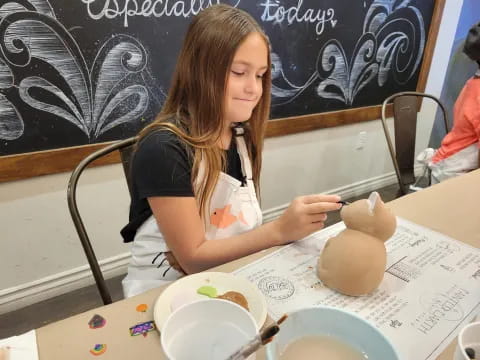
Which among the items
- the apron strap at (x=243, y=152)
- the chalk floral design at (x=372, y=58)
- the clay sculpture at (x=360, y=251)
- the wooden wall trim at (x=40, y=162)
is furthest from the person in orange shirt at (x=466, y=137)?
the wooden wall trim at (x=40, y=162)

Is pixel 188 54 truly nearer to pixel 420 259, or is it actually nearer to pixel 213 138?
pixel 213 138

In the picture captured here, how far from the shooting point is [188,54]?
788 mm

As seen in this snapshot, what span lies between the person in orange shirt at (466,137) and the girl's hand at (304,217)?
1.18 meters

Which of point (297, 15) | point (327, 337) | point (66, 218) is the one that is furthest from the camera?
point (297, 15)

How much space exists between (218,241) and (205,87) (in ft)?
1.08

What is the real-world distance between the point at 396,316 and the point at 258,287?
8.8 inches

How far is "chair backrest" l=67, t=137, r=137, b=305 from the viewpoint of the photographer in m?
0.78

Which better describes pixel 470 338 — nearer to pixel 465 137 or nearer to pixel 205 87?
pixel 205 87

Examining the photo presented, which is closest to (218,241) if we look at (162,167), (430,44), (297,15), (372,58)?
(162,167)

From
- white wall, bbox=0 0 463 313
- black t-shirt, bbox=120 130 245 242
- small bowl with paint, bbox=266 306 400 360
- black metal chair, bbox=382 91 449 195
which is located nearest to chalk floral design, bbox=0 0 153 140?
white wall, bbox=0 0 463 313

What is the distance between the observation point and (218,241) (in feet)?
2.61

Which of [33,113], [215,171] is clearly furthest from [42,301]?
[215,171]

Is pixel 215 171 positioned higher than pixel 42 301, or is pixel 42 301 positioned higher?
pixel 215 171

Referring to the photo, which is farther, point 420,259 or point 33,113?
point 33,113
